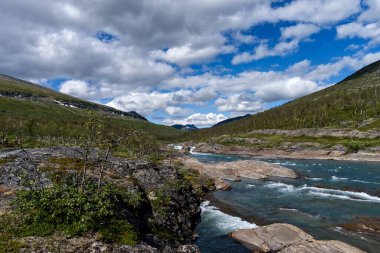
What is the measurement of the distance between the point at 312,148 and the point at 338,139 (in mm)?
25152

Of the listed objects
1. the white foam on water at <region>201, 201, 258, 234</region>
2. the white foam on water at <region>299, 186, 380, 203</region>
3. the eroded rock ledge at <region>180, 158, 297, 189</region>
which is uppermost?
the eroded rock ledge at <region>180, 158, 297, 189</region>

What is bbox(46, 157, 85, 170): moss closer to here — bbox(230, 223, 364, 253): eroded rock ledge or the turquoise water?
the turquoise water

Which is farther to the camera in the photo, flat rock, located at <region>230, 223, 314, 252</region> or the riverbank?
the riverbank

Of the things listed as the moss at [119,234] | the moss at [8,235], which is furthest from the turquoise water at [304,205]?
the moss at [8,235]

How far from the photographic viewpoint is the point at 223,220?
50688mm

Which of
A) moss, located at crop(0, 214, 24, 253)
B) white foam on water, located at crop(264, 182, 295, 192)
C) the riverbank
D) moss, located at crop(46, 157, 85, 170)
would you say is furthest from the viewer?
the riverbank

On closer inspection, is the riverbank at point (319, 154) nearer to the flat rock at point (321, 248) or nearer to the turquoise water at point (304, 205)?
the turquoise water at point (304, 205)

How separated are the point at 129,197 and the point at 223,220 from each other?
26537 millimetres

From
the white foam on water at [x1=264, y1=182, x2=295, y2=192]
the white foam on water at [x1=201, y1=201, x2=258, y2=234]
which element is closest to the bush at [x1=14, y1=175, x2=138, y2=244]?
the white foam on water at [x1=201, y1=201, x2=258, y2=234]

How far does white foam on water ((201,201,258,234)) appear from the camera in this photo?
47000mm

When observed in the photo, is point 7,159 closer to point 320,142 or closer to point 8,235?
point 8,235

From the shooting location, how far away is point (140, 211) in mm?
28375

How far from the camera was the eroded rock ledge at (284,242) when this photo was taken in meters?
34.3

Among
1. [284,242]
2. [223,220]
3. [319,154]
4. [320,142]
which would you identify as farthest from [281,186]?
[320,142]
